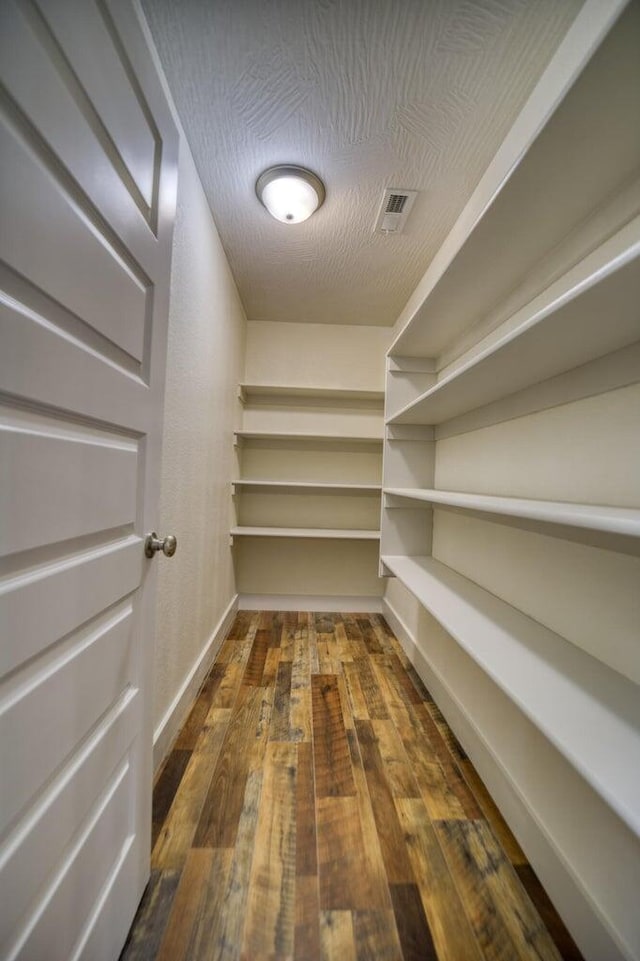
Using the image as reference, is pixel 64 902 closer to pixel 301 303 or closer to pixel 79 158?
pixel 79 158

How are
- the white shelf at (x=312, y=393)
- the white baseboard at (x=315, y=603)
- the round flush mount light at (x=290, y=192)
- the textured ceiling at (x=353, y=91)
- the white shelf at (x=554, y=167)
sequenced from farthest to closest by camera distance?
the white baseboard at (x=315, y=603) < the white shelf at (x=312, y=393) < the round flush mount light at (x=290, y=192) < the textured ceiling at (x=353, y=91) < the white shelf at (x=554, y=167)

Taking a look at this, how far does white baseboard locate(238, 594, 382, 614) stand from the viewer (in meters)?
2.92

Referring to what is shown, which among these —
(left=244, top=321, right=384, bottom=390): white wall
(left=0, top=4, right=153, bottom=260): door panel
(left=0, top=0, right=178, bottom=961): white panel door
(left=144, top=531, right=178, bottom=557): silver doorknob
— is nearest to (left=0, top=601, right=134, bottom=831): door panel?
(left=0, top=0, right=178, bottom=961): white panel door

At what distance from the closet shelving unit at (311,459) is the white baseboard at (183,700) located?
3.29ft

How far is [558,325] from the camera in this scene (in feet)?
2.47

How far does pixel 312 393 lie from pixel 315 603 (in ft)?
5.60

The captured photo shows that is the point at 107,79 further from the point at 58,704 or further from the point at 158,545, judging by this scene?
the point at 58,704

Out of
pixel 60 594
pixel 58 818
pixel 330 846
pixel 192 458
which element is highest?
pixel 192 458

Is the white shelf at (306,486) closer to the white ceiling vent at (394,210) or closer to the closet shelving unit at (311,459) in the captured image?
the closet shelving unit at (311,459)

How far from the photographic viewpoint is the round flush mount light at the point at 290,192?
1.49 m

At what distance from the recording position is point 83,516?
2.02ft

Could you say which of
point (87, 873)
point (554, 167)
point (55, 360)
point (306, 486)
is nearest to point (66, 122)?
point (55, 360)

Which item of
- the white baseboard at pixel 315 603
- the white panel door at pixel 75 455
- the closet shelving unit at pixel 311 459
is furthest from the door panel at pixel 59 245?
the white baseboard at pixel 315 603

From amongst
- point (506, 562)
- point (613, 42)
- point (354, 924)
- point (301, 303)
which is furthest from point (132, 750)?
point (301, 303)
